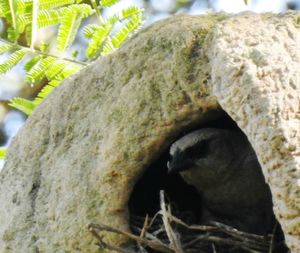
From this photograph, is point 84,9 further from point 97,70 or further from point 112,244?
point 112,244

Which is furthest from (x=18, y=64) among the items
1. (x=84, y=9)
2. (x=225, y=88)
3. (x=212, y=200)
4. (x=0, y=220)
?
(x=225, y=88)

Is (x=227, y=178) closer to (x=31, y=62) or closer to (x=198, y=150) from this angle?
(x=198, y=150)

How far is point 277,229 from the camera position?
284cm

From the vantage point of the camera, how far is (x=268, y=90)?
8.21ft

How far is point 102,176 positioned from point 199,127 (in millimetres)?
371

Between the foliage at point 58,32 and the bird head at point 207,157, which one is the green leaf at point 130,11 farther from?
→ the bird head at point 207,157

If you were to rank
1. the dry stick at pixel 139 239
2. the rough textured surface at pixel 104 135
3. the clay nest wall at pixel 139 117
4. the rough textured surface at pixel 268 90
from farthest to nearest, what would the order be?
the rough textured surface at pixel 104 135 → the dry stick at pixel 139 239 → the clay nest wall at pixel 139 117 → the rough textured surface at pixel 268 90

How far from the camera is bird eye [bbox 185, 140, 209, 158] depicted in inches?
122

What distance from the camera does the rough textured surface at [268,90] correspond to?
7.64ft

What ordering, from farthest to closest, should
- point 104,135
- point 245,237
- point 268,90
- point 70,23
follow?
point 70,23, point 104,135, point 245,237, point 268,90

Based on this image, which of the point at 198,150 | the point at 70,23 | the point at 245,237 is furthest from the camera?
the point at 70,23

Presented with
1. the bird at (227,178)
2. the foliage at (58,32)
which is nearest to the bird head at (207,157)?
the bird at (227,178)

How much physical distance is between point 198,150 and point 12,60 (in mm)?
734

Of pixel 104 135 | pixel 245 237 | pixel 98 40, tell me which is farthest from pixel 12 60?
pixel 245 237
